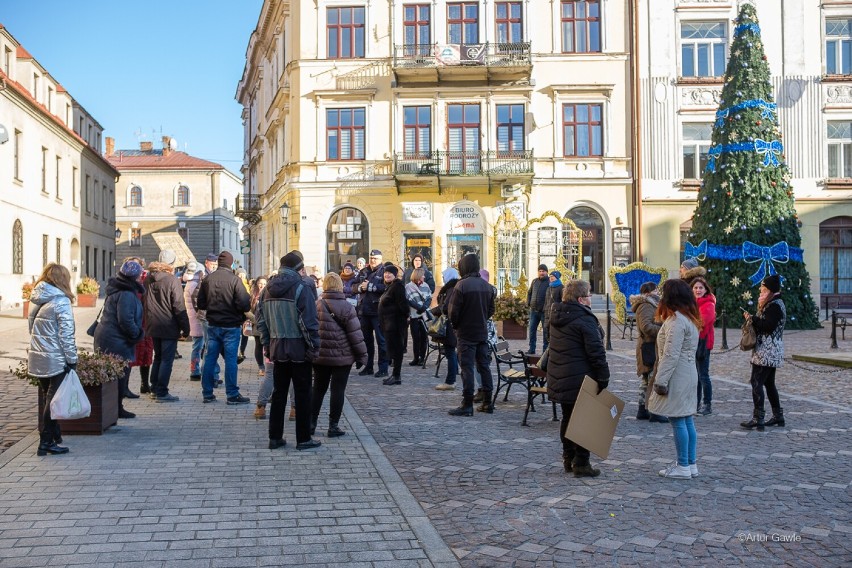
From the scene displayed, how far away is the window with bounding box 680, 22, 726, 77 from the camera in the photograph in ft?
102

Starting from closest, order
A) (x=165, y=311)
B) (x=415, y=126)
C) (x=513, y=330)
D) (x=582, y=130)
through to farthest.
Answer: (x=165, y=311)
(x=513, y=330)
(x=582, y=130)
(x=415, y=126)

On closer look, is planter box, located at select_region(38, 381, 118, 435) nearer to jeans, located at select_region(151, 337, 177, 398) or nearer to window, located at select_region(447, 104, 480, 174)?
jeans, located at select_region(151, 337, 177, 398)

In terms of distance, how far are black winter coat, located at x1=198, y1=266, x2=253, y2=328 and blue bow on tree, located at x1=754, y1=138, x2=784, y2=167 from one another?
692 inches

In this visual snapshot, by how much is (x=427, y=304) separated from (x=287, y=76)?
22203mm

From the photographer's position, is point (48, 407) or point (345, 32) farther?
point (345, 32)

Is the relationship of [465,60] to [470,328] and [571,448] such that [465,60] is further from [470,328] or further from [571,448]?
[571,448]

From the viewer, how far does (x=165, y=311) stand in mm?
10594

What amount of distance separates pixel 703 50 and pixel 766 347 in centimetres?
2546

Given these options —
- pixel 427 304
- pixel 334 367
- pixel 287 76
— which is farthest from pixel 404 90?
pixel 334 367

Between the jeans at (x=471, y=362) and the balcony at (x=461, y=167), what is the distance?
21117mm

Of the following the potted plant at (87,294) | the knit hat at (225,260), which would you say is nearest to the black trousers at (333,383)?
the knit hat at (225,260)

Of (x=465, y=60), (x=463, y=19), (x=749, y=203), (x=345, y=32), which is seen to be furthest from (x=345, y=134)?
(x=749, y=203)

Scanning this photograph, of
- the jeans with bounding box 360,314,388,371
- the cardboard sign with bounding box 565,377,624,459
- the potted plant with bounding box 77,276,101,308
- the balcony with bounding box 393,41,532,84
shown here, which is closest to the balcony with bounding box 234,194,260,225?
the potted plant with bounding box 77,276,101,308

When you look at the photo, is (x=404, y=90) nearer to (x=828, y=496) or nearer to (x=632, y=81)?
(x=632, y=81)
